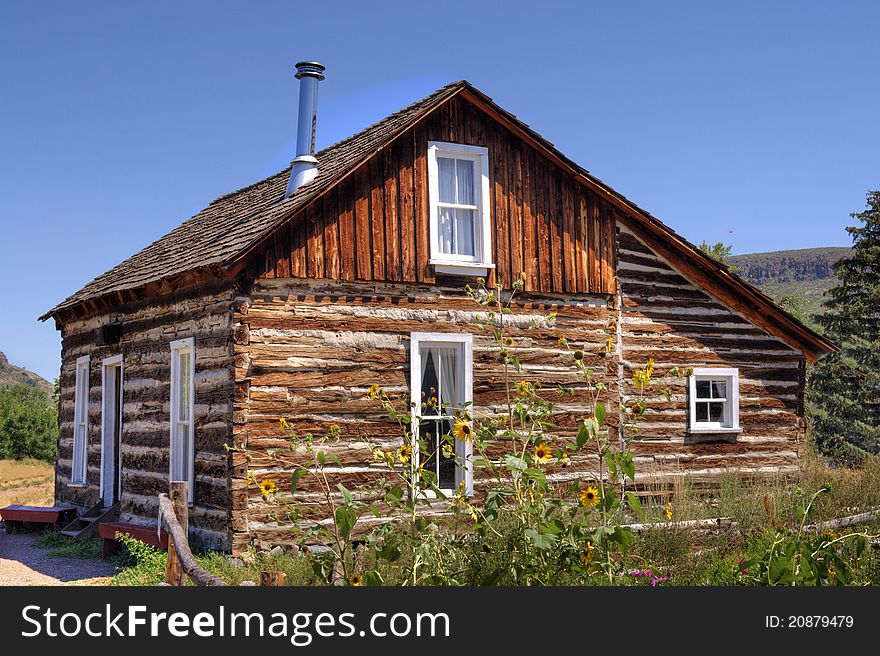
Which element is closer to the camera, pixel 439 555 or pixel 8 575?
pixel 439 555

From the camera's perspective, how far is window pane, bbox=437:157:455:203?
14.3 meters

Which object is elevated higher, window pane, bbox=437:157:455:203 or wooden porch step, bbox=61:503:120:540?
window pane, bbox=437:157:455:203

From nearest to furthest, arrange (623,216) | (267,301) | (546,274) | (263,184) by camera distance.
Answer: (267,301)
(546,274)
(623,216)
(263,184)

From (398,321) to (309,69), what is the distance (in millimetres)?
4767

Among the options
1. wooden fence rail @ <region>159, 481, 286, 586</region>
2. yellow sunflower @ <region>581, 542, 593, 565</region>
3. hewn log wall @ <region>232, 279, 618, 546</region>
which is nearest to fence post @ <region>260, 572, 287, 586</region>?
wooden fence rail @ <region>159, 481, 286, 586</region>

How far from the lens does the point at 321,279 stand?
42.7 feet

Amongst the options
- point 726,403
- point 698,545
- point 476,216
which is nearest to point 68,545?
point 476,216

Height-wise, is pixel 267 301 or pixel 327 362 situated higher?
pixel 267 301

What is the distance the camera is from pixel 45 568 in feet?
46.4

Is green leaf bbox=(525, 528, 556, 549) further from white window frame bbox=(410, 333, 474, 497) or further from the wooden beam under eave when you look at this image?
the wooden beam under eave

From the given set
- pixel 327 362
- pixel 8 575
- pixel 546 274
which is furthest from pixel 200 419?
pixel 546 274

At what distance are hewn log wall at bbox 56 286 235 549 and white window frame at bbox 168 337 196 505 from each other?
0.35 feet

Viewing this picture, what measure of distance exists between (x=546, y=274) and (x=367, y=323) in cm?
317

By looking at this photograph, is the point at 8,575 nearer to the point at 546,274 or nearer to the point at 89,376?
the point at 89,376
